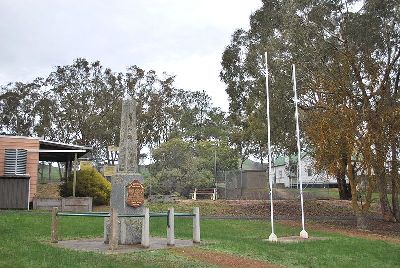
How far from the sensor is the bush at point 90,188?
1013 inches

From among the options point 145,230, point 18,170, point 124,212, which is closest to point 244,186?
point 18,170

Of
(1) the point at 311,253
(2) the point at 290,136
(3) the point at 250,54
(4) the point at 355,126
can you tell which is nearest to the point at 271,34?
(3) the point at 250,54

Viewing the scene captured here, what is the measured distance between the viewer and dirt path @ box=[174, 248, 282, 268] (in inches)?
398

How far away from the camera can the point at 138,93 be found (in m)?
52.1

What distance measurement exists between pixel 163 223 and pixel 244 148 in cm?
4321

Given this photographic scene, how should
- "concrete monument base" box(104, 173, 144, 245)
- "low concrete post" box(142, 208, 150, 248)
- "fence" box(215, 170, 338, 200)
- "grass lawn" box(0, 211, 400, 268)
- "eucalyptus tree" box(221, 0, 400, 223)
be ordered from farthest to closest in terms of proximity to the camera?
1. "fence" box(215, 170, 338, 200)
2. "eucalyptus tree" box(221, 0, 400, 223)
3. "concrete monument base" box(104, 173, 144, 245)
4. "low concrete post" box(142, 208, 150, 248)
5. "grass lawn" box(0, 211, 400, 268)

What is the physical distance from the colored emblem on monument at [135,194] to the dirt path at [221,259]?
1.87m

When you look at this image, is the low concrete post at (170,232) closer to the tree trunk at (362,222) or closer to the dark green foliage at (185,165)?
the tree trunk at (362,222)

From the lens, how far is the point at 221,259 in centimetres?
1058

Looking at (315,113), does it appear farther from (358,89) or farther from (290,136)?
(290,136)

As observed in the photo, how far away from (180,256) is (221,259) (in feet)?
3.03

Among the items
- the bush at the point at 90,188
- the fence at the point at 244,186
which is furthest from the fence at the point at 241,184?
the bush at the point at 90,188

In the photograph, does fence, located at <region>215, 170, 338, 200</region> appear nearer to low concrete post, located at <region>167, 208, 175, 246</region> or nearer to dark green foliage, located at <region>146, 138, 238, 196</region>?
dark green foliage, located at <region>146, 138, 238, 196</region>

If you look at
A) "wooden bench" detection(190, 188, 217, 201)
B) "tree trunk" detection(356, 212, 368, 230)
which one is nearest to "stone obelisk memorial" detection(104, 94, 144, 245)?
Result: "tree trunk" detection(356, 212, 368, 230)
